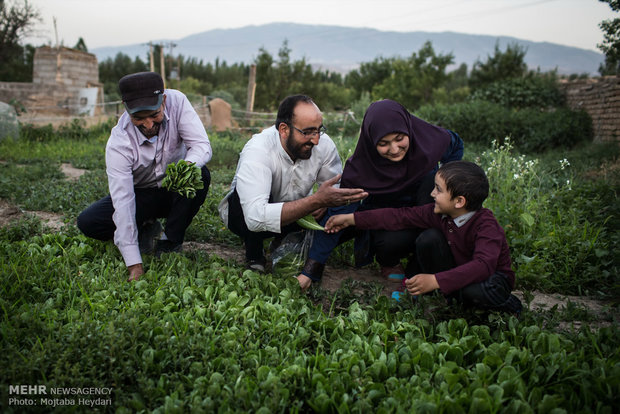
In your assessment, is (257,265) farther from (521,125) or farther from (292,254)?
(521,125)

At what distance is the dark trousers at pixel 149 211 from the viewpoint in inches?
124

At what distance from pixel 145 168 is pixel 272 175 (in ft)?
3.02

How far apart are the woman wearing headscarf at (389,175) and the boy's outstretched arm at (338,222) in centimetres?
11

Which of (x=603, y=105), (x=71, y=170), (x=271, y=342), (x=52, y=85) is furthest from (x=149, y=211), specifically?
(x=52, y=85)

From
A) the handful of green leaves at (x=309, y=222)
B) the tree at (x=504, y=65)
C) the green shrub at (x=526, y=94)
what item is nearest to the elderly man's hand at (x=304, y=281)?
the handful of green leaves at (x=309, y=222)

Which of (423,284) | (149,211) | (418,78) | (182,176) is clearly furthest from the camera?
(418,78)

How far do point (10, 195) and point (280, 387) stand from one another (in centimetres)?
446

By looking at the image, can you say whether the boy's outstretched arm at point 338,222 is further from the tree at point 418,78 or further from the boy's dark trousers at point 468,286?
the tree at point 418,78

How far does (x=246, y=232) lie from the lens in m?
3.23

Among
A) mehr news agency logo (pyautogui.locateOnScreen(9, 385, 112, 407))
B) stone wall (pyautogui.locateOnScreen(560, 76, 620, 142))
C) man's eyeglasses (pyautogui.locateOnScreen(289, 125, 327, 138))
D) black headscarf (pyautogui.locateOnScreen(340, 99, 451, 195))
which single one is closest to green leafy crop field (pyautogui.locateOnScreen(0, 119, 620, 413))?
mehr news agency logo (pyautogui.locateOnScreen(9, 385, 112, 407))

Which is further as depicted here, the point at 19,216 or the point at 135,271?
the point at 19,216

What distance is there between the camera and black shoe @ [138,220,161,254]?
3.44m

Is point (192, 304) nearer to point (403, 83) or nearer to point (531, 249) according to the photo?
point (531, 249)

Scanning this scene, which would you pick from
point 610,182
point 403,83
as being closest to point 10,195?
point 610,182
